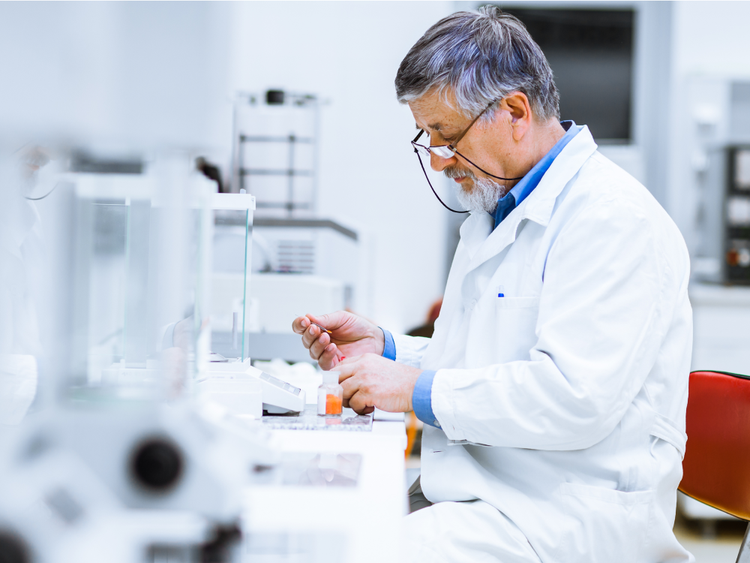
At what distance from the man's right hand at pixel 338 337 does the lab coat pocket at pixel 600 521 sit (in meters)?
0.50

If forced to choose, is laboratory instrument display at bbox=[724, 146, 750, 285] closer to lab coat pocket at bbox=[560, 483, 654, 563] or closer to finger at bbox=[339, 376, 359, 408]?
lab coat pocket at bbox=[560, 483, 654, 563]

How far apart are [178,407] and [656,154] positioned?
304cm

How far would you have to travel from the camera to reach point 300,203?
2.95 meters

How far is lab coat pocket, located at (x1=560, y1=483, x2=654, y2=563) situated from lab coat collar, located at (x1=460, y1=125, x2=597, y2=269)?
38cm

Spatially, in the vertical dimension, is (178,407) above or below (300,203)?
below

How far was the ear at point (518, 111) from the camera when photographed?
1.11 metres

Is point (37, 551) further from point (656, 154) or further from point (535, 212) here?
point (656, 154)

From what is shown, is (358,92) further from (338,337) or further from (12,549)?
(12,549)

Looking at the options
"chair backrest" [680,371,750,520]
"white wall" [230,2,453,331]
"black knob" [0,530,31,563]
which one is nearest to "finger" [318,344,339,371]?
"chair backrest" [680,371,750,520]

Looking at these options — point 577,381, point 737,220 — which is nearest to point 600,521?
point 577,381

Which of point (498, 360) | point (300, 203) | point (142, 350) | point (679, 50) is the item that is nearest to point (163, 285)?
point (142, 350)

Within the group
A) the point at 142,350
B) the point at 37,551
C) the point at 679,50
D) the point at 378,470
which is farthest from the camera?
the point at 679,50

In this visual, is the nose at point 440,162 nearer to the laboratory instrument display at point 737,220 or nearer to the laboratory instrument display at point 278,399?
the laboratory instrument display at point 278,399

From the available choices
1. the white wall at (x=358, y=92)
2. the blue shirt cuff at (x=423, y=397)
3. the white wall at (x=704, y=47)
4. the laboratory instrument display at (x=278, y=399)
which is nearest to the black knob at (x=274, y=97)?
the white wall at (x=358, y=92)
